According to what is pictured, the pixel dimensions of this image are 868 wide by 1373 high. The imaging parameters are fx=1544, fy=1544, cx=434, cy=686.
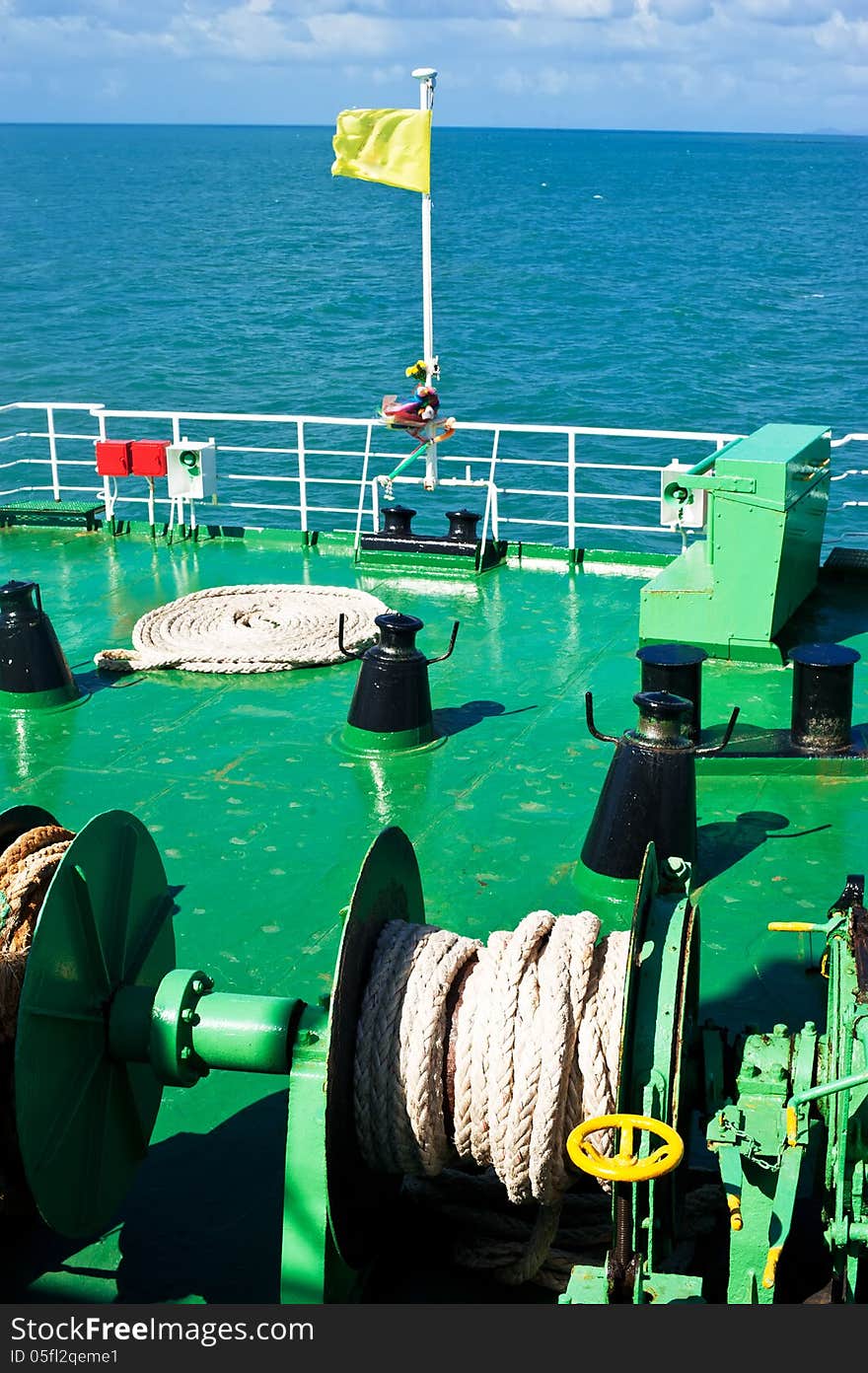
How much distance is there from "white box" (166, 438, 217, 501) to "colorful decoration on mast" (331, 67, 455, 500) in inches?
55.8

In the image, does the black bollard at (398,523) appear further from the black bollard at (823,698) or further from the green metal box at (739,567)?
the black bollard at (823,698)

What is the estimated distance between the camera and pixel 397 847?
15.6ft

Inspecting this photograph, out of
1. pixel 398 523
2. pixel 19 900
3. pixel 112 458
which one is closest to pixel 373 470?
pixel 112 458

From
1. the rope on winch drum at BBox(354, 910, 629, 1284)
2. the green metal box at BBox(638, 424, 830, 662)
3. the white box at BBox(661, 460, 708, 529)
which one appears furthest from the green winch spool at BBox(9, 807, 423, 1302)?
the white box at BBox(661, 460, 708, 529)

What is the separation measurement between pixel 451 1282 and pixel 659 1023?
1.21 meters

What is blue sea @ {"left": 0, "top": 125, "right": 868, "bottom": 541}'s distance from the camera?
41312 millimetres

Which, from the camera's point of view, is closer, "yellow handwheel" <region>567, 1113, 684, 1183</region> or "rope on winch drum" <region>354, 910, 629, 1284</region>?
"yellow handwheel" <region>567, 1113, 684, 1183</region>

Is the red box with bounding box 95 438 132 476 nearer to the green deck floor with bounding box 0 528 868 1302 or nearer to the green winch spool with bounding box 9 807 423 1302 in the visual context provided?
the green deck floor with bounding box 0 528 868 1302

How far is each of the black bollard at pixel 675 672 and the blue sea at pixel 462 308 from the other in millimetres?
29468

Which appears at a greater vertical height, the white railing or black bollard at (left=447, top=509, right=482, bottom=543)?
black bollard at (left=447, top=509, right=482, bottom=543)

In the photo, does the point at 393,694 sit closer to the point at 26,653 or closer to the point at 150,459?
the point at 26,653

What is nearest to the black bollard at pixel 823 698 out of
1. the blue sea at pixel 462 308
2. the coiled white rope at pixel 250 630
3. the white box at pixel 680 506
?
the white box at pixel 680 506

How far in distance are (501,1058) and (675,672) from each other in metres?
3.94
